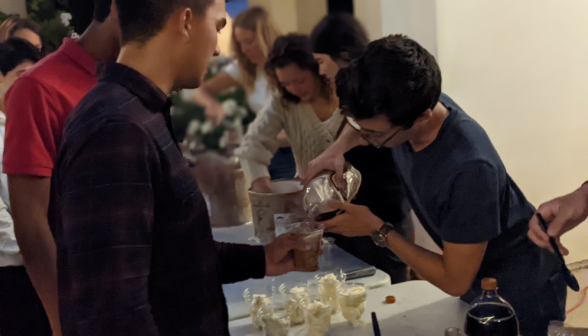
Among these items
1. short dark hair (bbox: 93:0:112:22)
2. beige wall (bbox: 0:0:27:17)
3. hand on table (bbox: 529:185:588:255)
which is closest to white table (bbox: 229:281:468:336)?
hand on table (bbox: 529:185:588:255)

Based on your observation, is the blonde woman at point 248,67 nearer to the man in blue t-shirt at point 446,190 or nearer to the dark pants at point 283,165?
the dark pants at point 283,165

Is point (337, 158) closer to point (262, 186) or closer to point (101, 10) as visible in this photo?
point (262, 186)

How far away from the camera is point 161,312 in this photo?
78 cm

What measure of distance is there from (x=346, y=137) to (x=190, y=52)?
32.9 inches

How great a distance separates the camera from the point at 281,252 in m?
1.11

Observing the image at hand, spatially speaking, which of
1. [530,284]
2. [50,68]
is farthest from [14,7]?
[530,284]

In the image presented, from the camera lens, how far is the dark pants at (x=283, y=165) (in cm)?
169

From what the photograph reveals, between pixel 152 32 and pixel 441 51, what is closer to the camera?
pixel 152 32

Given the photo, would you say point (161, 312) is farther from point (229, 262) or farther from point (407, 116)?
point (407, 116)

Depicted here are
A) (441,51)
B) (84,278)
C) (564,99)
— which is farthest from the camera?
(441,51)

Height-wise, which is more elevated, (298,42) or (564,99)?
(298,42)

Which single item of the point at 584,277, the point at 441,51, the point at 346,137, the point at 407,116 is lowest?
the point at 584,277

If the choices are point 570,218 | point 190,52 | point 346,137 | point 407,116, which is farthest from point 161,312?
point 346,137

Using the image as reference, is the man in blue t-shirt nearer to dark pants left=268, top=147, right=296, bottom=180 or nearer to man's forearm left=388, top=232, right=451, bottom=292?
man's forearm left=388, top=232, right=451, bottom=292
